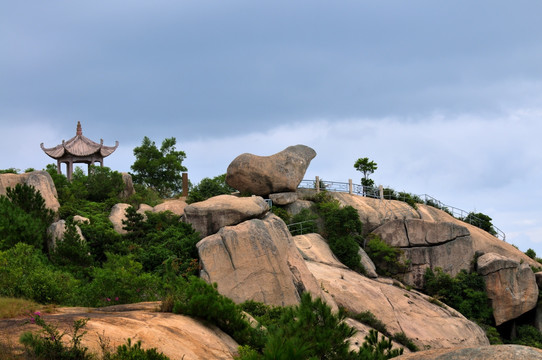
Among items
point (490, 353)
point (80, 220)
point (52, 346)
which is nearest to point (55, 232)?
point (80, 220)

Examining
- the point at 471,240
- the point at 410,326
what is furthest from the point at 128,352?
the point at 471,240

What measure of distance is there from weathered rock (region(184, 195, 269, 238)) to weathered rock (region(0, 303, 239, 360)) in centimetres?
1330

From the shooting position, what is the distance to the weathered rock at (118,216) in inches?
1110

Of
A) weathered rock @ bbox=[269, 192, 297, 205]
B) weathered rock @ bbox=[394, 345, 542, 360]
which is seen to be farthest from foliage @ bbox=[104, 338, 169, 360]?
weathered rock @ bbox=[269, 192, 297, 205]

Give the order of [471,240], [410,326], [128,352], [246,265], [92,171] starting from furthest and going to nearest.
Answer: [92,171]
[471,240]
[410,326]
[246,265]
[128,352]

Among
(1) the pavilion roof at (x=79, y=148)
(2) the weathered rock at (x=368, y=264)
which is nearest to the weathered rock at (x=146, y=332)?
(2) the weathered rock at (x=368, y=264)

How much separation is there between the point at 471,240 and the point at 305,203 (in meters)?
9.94

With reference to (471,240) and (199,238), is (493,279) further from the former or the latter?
(199,238)

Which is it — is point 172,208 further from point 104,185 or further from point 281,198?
point 281,198

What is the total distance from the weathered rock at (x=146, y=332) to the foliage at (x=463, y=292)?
22181 mm

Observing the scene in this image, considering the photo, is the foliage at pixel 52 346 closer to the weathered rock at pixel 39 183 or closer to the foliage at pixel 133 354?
the foliage at pixel 133 354

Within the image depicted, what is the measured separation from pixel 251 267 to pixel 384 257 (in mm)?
12005

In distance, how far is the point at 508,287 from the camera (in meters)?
33.0

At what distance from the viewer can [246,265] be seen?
2273 centimetres
